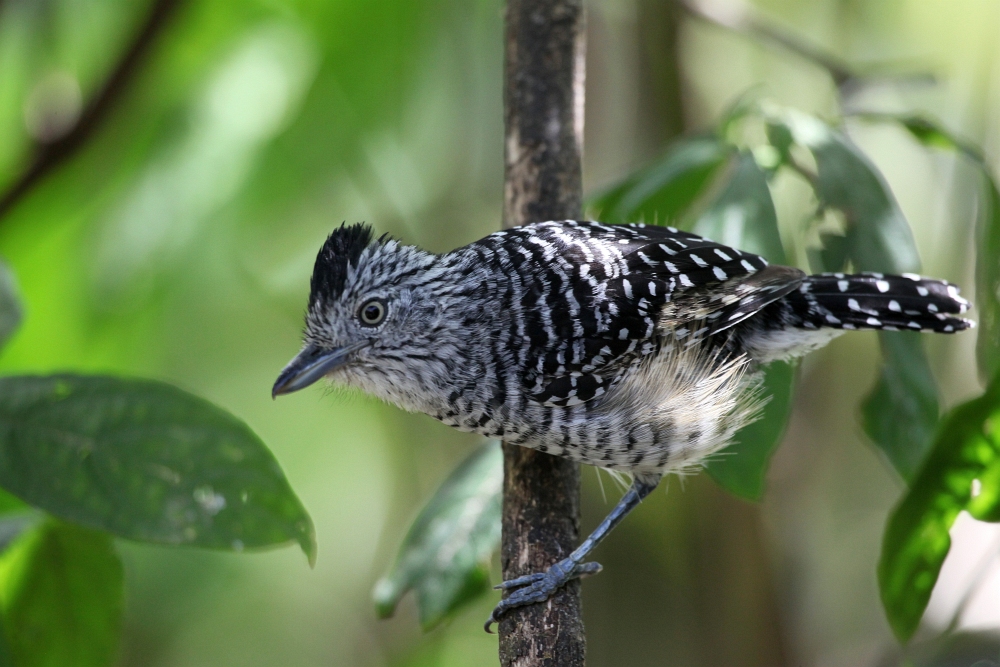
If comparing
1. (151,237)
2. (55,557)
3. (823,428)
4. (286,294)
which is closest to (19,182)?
(151,237)

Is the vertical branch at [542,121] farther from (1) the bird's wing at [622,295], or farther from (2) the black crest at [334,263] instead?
(2) the black crest at [334,263]

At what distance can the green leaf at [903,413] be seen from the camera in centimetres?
229

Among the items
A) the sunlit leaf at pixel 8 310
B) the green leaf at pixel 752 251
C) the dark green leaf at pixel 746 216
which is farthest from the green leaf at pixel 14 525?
the dark green leaf at pixel 746 216

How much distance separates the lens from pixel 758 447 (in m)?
2.09

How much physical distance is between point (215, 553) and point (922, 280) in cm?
343

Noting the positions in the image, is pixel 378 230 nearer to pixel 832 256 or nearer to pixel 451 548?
pixel 451 548

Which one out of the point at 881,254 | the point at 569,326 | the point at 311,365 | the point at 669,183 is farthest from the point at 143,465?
the point at 881,254

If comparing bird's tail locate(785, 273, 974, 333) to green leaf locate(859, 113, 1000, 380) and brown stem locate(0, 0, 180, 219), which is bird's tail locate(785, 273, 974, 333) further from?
brown stem locate(0, 0, 180, 219)

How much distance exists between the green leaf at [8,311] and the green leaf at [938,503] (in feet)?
7.12

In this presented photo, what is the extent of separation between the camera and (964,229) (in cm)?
349

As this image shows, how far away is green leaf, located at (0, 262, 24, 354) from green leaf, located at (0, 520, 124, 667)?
0.51 metres

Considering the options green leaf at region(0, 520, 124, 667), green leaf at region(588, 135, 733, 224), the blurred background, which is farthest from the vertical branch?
green leaf at region(0, 520, 124, 667)

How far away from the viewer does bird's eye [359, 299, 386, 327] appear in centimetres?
233

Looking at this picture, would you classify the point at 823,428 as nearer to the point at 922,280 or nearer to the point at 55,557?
the point at 922,280
